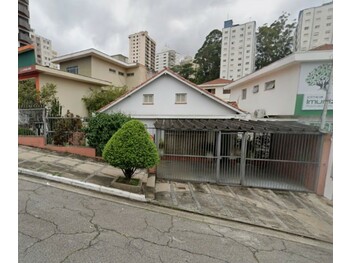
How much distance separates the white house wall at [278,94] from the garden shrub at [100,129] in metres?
8.80

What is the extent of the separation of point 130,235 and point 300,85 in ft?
34.0

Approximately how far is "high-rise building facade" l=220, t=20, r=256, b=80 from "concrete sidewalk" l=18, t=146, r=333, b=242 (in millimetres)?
58331

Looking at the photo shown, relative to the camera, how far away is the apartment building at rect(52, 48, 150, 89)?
16.0m

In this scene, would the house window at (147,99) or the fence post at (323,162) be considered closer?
the fence post at (323,162)

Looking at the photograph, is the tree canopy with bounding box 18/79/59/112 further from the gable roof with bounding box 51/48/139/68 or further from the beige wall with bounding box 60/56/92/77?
the gable roof with bounding box 51/48/139/68

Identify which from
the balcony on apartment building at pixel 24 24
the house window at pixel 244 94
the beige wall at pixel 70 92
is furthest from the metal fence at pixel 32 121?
the balcony on apartment building at pixel 24 24

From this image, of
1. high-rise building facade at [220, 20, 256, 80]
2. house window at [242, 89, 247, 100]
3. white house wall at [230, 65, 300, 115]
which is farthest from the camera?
high-rise building facade at [220, 20, 256, 80]

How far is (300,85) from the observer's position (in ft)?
31.0

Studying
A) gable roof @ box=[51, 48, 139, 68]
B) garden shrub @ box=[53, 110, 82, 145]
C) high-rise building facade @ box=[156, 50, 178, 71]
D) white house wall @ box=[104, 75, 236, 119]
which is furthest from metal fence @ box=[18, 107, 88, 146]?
high-rise building facade @ box=[156, 50, 178, 71]

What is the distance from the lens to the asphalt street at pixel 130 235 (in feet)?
8.93

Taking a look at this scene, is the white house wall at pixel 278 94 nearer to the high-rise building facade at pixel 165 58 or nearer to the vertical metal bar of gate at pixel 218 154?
the vertical metal bar of gate at pixel 218 154

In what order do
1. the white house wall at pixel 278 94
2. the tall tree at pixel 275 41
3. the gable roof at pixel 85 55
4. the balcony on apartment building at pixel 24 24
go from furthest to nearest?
the balcony on apartment building at pixel 24 24 < the tall tree at pixel 275 41 < the gable roof at pixel 85 55 < the white house wall at pixel 278 94

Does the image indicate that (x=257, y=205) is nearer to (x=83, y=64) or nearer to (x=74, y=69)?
(x=83, y=64)

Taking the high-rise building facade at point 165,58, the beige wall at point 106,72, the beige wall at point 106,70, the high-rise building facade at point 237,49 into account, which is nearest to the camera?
the beige wall at point 106,70
